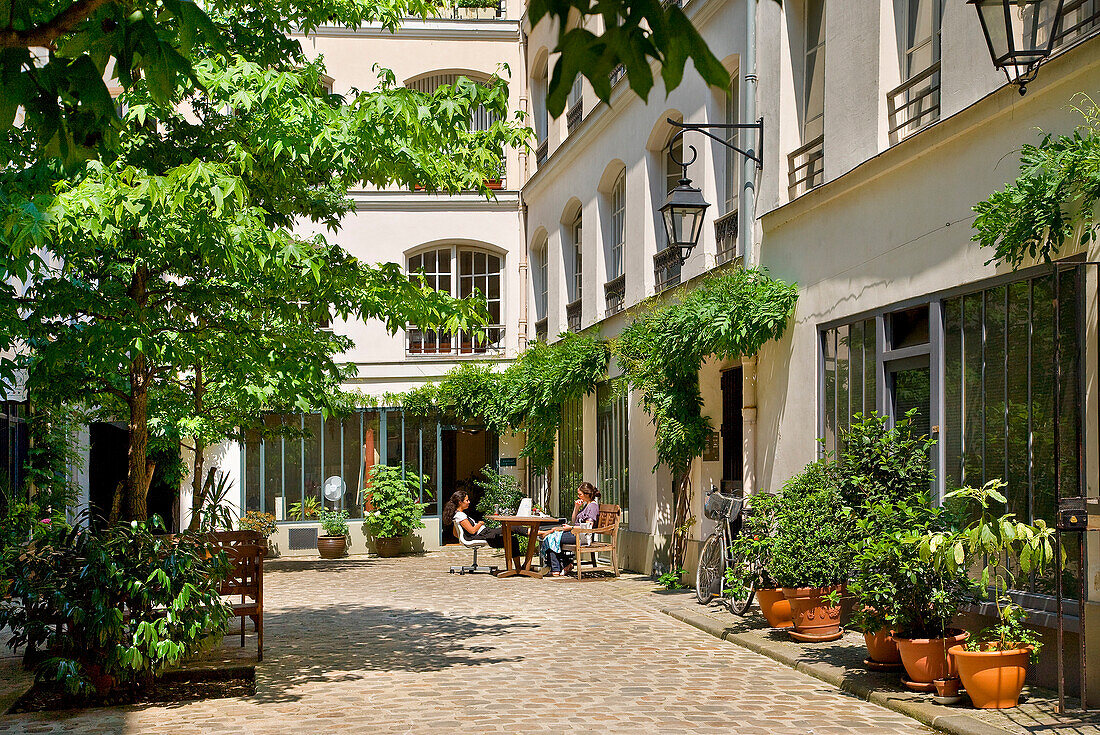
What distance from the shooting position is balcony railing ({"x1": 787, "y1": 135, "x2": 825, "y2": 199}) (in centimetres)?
1166

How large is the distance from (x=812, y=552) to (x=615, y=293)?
9670 mm

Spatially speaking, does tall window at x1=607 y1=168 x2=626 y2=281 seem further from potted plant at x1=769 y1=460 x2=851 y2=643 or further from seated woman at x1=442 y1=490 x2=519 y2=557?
potted plant at x1=769 y1=460 x2=851 y2=643

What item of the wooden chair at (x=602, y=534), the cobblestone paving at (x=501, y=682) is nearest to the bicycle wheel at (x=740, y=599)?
the cobblestone paving at (x=501, y=682)

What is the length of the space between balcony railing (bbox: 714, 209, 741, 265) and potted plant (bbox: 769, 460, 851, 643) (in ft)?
14.4

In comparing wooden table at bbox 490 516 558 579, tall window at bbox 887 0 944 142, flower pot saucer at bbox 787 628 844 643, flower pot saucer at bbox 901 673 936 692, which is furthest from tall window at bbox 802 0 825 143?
wooden table at bbox 490 516 558 579

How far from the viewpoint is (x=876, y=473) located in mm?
8602

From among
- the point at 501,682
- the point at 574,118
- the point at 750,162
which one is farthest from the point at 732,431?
the point at 574,118

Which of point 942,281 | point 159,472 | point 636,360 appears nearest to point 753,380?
point 636,360

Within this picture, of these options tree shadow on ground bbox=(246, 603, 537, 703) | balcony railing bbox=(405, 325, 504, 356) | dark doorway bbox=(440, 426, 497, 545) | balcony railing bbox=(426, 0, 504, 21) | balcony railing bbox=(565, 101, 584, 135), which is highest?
Result: balcony railing bbox=(426, 0, 504, 21)

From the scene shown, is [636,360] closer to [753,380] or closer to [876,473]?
[753,380]

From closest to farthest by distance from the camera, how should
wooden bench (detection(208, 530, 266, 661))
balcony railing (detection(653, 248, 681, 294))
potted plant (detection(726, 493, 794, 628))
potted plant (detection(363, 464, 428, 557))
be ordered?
wooden bench (detection(208, 530, 266, 661)) < potted plant (detection(726, 493, 794, 628)) < balcony railing (detection(653, 248, 681, 294)) < potted plant (detection(363, 464, 428, 557))

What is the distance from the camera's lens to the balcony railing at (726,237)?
13766 mm

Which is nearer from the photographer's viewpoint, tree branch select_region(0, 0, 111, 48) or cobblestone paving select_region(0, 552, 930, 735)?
tree branch select_region(0, 0, 111, 48)

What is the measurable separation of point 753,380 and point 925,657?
19.0 feet
